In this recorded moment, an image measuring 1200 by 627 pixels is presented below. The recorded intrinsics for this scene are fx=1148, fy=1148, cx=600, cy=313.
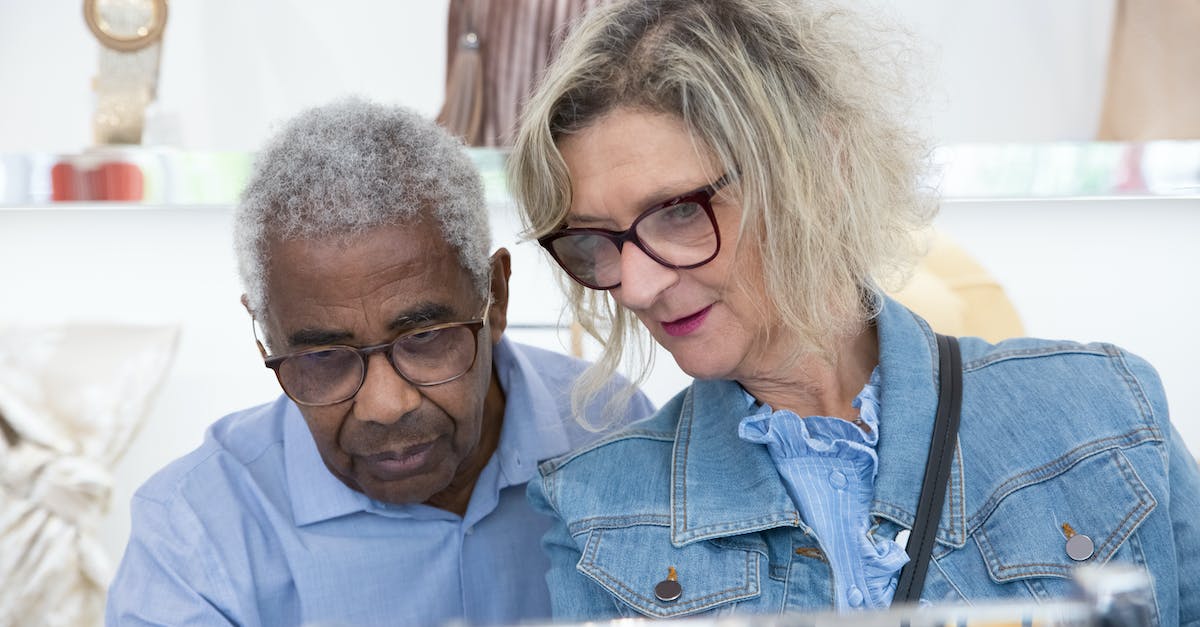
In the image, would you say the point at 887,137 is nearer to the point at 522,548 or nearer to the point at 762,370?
the point at 762,370

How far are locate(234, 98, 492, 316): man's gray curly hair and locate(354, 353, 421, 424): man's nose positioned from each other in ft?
0.55

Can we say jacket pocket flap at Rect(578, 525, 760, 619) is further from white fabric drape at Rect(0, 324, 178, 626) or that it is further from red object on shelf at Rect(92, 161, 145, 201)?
red object on shelf at Rect(92, 161, 145, 201)

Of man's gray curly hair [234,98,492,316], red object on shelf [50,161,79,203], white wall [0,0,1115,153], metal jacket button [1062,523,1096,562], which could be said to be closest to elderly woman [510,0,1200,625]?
metal jacket button [1062,523,1096,562]

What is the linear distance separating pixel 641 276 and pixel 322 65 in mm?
1920

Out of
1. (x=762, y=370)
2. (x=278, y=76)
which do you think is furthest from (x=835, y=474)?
(x=278, y=76)

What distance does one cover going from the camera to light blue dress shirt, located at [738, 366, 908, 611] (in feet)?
4.09

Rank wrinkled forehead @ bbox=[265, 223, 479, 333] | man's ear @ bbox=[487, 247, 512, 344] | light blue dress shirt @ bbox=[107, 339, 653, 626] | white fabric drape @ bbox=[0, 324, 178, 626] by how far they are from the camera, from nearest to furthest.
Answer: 1. wrinkled forehead @ bbox=[265, 223, 479, 333]
2. light blue dress shirt @ bbox=[107, 339, 653, 626]
3. man's ear @ bbox=[487, 247, 512, 344]
4. white fabric drape @ bbox=[0, 324, 178, 626]

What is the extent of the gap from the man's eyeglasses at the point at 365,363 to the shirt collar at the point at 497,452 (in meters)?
0.16

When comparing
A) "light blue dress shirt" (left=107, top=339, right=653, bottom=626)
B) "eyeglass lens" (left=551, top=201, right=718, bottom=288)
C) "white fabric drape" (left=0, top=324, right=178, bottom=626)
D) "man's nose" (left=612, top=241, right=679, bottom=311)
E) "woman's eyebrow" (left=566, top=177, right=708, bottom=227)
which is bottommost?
"white fabric drape" (left=0, top=324, right=178, bottom=626)

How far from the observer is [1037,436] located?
1.30 metres

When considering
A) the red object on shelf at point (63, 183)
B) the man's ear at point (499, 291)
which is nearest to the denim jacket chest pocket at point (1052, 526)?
the man's ear at point (499, 291)

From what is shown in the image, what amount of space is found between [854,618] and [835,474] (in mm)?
713

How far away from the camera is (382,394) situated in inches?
54.5

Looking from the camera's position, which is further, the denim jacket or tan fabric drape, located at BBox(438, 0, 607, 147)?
tan fabric drape, located at BBox(438, 0, 607, 147)
